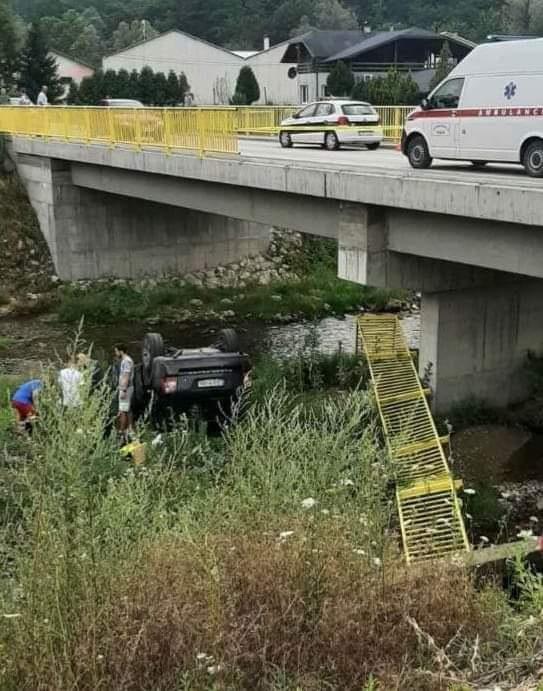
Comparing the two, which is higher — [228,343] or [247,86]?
[247,86]

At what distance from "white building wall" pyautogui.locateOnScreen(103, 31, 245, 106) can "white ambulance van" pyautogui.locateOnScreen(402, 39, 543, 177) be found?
62190 mm

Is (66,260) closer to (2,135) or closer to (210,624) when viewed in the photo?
(2,135)

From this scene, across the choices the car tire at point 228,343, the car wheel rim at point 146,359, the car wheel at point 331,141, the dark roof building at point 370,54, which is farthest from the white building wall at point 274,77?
the car wheel rim at point 146,359

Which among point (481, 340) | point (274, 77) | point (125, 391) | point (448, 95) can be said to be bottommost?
point (481, 340)

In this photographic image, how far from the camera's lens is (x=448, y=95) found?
1302 centimetres

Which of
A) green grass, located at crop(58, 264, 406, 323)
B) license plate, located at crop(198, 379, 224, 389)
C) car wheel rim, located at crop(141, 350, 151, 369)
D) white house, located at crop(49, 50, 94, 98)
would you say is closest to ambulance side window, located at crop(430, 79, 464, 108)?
license plate, located at crop(198, 379, 224, 389)

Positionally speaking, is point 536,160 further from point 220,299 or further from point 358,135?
point 220,299

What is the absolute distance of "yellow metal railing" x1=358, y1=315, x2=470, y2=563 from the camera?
759 cm

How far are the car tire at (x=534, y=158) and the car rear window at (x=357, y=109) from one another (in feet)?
34.5

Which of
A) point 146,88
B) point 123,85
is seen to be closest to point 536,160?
point 123,85

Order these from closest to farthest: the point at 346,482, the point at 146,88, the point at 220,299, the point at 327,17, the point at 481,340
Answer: the point at 346,482
the point at 481,340
the point at 220,299
the point at 146,88
the point at 327,17

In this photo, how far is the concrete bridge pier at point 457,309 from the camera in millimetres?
13062

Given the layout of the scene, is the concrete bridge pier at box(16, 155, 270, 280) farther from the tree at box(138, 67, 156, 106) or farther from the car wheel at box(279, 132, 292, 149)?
the tree at box(138, 67, 156, 106)

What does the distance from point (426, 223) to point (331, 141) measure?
31.0ft
